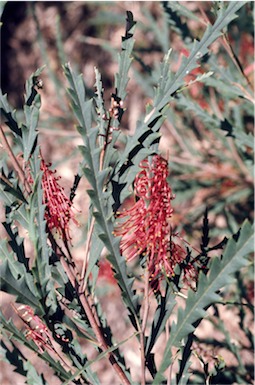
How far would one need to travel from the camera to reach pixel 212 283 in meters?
0.48

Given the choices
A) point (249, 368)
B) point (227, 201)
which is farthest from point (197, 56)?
point (227, 201)

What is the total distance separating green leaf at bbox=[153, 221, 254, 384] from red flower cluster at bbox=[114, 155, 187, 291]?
7cm

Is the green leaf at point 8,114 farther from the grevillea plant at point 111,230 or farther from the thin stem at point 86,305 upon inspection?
the thin stem at point 86,305

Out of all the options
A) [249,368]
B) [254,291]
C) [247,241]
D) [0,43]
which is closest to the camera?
[247,241]

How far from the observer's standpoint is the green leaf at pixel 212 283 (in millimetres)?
451

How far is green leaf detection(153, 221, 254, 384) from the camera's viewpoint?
17.8 inches

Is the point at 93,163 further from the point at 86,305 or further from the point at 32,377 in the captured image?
the point at 32,377

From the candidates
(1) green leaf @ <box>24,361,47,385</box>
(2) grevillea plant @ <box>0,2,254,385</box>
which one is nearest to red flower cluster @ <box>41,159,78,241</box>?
(2) grevillea plant @ <box>0,2,254,385</box>

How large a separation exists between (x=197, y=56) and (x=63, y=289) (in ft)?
0.93

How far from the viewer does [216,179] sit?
158cm

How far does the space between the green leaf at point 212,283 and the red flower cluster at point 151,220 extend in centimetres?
7

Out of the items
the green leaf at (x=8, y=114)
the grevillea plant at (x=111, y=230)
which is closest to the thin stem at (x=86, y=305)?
the grevillea plant at (x=111, y=230)

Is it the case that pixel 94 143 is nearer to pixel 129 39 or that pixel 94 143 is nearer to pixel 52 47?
pixel 129 39

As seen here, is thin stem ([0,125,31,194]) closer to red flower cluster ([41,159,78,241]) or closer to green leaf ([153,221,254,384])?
red flower cluster ([41,159,78,241])
